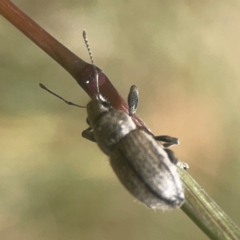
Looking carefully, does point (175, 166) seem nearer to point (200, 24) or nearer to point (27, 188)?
point (27, 188)

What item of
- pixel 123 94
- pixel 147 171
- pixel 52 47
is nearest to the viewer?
pixel 52 47

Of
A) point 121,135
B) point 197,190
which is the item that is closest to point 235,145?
point 121,135

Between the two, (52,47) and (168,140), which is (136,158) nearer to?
(168,140)

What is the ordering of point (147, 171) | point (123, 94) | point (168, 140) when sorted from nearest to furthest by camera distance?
point (147, 171) → point (168, 140) → point (123, 94)

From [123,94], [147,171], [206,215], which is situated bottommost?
[206,215]

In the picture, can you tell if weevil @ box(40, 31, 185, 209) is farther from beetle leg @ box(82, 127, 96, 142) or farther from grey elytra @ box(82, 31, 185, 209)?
beetle leg @ box(82, 127, 96, 142)

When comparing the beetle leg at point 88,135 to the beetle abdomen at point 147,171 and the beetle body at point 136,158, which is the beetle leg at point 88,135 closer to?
the beetle body at point 136,158

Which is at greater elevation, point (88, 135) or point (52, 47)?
point (52, 47)

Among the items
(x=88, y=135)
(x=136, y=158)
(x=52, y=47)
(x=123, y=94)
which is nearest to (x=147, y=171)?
(x=136, y=158)
